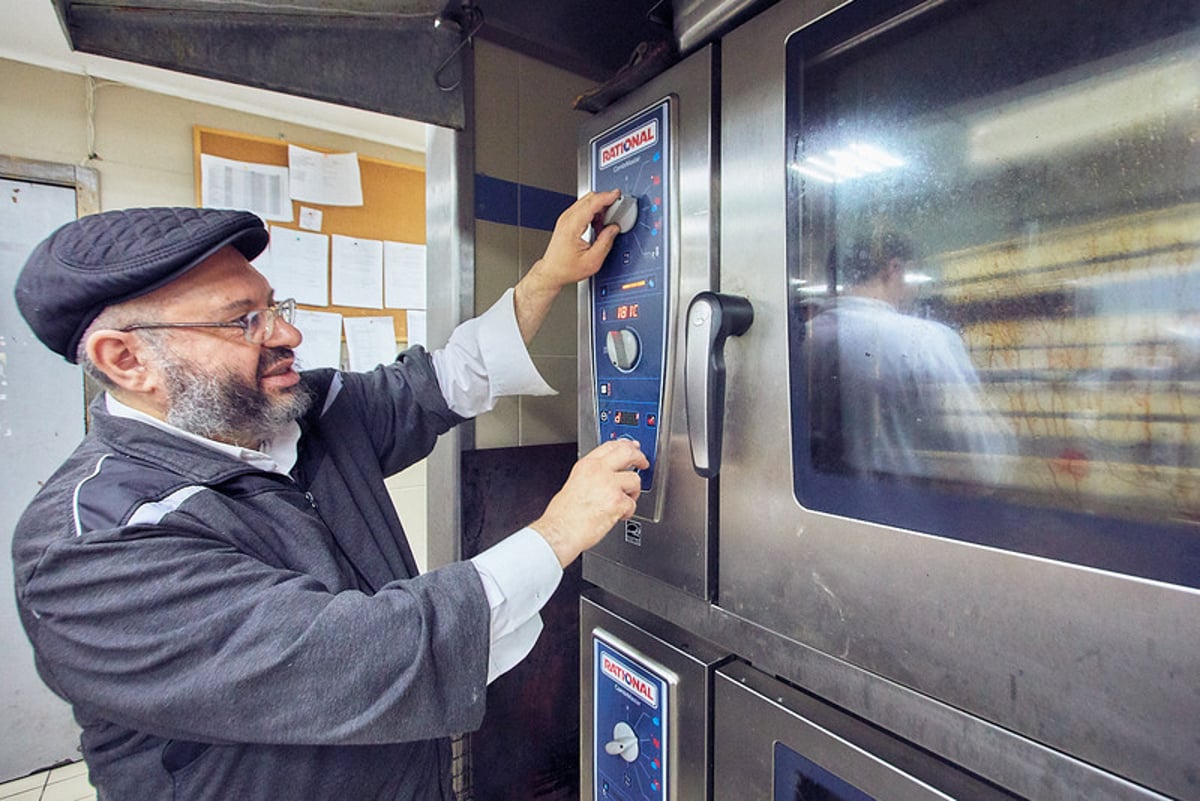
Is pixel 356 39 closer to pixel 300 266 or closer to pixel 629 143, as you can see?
pixel 629 143

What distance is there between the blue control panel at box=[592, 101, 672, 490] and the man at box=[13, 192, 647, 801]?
42 mm

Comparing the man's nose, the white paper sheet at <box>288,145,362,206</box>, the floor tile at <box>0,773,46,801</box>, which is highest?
the white paper sheet at <box>288,145,362,206</box>

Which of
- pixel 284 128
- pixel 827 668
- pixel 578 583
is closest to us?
pixel 827 668

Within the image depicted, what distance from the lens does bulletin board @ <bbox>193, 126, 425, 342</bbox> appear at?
2334 millimetres

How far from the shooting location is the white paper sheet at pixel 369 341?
2.60m

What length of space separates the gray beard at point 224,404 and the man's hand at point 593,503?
495mm

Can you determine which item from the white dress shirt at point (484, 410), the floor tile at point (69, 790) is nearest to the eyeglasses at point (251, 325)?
the white dress shirt at point (484, 410)

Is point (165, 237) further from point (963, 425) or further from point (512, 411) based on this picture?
point (963, 425)

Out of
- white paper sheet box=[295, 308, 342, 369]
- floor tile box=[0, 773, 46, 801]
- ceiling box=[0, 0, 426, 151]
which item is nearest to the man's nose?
ceiling box=[0, 0, 426, 151]

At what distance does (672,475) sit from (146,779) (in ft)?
2.53

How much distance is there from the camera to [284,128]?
8.05ft

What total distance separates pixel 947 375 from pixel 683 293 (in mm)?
335

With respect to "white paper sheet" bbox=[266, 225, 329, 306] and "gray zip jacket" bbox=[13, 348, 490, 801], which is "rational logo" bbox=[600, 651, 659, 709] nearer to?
"gray zip jacket" bbox=[13, 348, 490, 801]

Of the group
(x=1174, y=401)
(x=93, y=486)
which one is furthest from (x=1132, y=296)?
(x=93, y=486)
